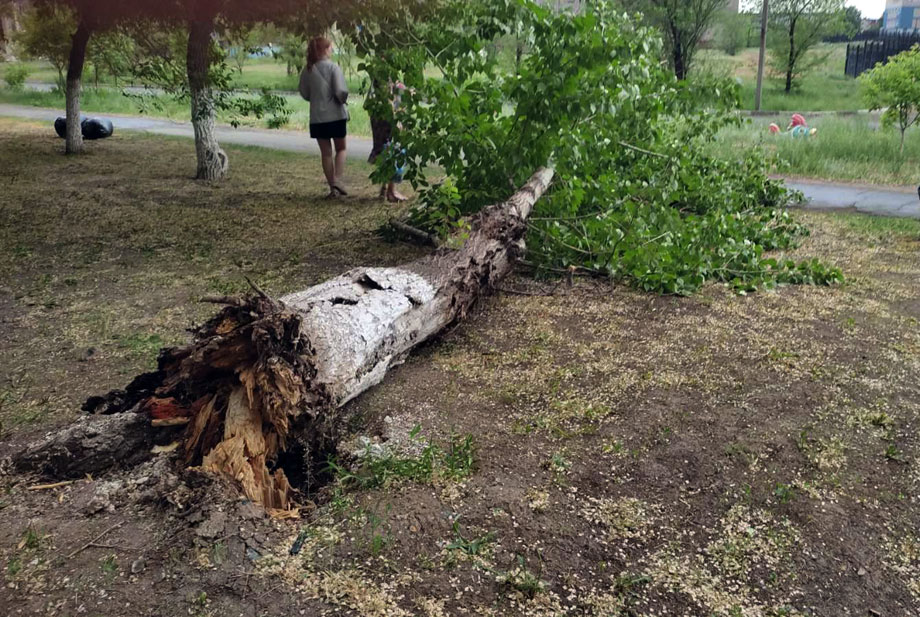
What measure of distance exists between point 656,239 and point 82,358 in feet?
13.0

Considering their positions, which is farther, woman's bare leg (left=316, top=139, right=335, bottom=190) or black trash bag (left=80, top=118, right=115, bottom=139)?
black trash bag (left=80, top=118, right=115, bottom=139)

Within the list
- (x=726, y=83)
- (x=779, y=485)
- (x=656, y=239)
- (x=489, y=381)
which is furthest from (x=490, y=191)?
(x=779, y=485)

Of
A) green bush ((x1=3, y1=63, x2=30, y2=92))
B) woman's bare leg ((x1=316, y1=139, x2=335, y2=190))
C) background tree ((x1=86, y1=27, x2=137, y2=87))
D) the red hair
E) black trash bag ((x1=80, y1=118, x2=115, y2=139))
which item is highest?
green bush ((x1=3, y1=63, x2=30, y2=92))

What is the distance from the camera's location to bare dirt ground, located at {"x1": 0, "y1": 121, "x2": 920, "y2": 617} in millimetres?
2545

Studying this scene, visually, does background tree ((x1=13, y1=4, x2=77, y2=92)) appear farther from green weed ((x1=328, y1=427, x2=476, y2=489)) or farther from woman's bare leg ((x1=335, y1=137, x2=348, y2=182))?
green weed ((x1=328, y1=427, x2=476, y2=489))

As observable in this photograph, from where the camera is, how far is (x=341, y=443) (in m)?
3.43

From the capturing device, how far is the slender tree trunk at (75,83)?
12297mm

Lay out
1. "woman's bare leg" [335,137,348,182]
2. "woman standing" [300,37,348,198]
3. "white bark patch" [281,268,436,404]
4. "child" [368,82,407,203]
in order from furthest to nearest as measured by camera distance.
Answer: "woman's bare leg" [335,137,348,182]
"woman standing" [300,37,348,198]
"child" [368,82,407,203]
"white bark patch" [281,268,436,404]

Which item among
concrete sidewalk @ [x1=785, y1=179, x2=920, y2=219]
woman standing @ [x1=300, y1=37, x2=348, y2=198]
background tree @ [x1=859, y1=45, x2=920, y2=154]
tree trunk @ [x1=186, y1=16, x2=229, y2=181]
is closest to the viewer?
woman standing @ [x1=300, y1=37, x2=348, y2=198]

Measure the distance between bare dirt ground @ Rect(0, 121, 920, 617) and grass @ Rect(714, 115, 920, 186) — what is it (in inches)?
253

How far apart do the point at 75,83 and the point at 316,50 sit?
5996 mm

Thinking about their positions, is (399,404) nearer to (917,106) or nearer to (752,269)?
(752,269)

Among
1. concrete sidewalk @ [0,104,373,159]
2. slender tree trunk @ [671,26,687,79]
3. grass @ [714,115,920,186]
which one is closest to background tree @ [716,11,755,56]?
slender tree trunk @ [671,26,687,79]

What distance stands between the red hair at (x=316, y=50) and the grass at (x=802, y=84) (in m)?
14.7
